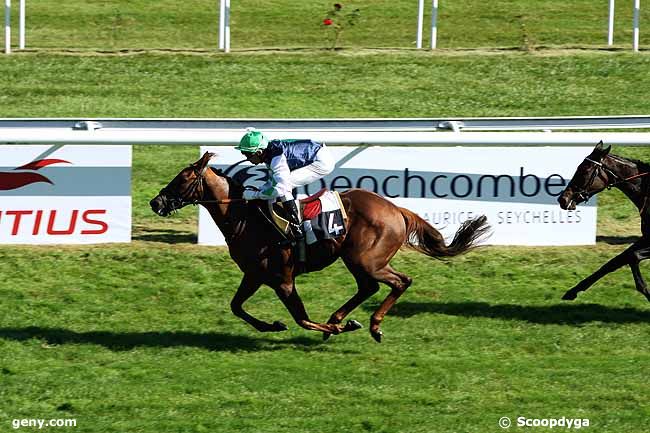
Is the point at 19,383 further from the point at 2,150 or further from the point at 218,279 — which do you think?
the point at 2,150

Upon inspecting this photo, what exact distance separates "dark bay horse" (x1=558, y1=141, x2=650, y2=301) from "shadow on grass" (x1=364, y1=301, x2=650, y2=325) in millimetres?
198

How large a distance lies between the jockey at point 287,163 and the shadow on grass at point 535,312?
166 cm

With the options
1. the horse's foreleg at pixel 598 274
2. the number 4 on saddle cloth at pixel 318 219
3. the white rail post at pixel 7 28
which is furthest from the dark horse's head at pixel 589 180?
the white rail post at pixel 7 28

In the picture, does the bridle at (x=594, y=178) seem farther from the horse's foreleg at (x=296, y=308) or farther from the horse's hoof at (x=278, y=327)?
the horse's hoof at (x=278, y=327)

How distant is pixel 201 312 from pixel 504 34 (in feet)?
39.5

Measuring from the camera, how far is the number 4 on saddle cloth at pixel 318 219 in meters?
9.07

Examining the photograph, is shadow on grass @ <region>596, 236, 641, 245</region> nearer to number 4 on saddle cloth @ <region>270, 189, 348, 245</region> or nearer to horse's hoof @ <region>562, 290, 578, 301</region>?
horse's hoof @ <region>562, 290, 578, 301</region>

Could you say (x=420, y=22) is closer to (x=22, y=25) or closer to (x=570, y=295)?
(x=22, y=25)

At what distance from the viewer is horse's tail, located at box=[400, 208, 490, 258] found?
375 inches

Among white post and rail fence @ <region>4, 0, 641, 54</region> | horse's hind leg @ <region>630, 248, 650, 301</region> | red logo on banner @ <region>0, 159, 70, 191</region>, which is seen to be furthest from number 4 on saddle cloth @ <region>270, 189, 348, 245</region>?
white post and rail fence @ <region>4, 0, 641, 54</region>

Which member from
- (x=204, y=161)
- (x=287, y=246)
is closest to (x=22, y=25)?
(x=204, y=161)

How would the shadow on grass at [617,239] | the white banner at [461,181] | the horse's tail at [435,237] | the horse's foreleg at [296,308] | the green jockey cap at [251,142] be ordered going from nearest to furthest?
the green jockey cap at [251,142] → the horse's foreleg at [296,308] → the horse's tail at [435,237] → the white banner at [461,181] → the shadow on grass at [617,239]

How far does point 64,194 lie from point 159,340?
2.70 metres

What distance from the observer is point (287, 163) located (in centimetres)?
902
